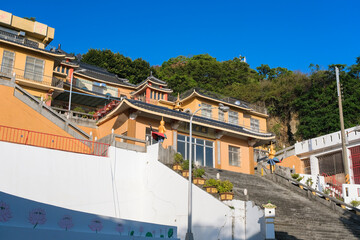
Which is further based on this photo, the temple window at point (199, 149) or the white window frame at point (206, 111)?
the white window frame at point (206, 111)

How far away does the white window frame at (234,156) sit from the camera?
1230 inches

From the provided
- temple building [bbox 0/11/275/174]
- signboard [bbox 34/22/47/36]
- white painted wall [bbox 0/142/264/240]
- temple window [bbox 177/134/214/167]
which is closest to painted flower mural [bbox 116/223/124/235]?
white painted wall [bbox 0/142/264/240]

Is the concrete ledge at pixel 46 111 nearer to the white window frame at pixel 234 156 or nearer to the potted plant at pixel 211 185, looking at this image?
the potted plant at pixel 211 185

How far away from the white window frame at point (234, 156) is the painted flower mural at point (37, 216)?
18943 millimetres

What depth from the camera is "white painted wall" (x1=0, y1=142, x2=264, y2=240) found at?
16.7 metres

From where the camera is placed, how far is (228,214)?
56.1 ft

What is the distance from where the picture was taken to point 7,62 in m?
31.8

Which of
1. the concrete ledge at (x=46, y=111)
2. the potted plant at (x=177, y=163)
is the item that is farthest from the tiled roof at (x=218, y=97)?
the potted plant at (x=177, y=163)

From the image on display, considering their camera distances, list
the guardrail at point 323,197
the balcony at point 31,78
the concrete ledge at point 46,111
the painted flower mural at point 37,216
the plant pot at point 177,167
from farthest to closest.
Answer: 1. the balcony at point 31,78
2. the concrete ledge at point 46,111
3. the guardrail at point 323,197
4. the plant pot at point 177,167
5. the painted flower mural at point 37,216

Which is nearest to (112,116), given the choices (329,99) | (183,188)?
(183,188)

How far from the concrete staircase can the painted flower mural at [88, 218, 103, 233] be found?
22.3 ft

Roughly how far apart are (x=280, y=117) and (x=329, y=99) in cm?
709

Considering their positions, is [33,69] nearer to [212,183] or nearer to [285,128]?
[212,183]

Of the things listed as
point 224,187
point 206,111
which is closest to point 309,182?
point 224,187
